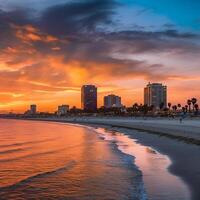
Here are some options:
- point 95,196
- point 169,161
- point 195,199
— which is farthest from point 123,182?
point 169,161

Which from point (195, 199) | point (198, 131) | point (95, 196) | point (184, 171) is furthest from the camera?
point (198, 131)

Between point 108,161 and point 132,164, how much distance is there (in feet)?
6.79

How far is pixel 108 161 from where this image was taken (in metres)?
25.9

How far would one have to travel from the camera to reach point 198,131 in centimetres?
4206

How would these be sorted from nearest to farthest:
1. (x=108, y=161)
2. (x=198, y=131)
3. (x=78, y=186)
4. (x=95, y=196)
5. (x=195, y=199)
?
1. (x=195, y=199)
2. (x=95, y=196)
3. (x=78, y=186)
4. (x=108, y=161)
5. (x=198, y=131)

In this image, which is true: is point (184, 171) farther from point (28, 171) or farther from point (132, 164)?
point (28, 171)

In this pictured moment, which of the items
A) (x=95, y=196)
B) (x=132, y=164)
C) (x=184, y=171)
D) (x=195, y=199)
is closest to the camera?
(x=195, y=199)

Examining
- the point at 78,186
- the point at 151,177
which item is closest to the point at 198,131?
the point at 151,177

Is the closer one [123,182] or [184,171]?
[123,182]

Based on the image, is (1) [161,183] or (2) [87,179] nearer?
(1) [161,183]

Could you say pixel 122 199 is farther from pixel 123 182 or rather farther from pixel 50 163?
pixel 50 163

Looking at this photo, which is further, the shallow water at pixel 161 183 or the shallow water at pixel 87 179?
the shallow water at pixel 87 179

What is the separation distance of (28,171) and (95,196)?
7.61m

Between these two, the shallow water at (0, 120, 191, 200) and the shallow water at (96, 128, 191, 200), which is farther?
the shallow water at (0, 120, 191, 200)
